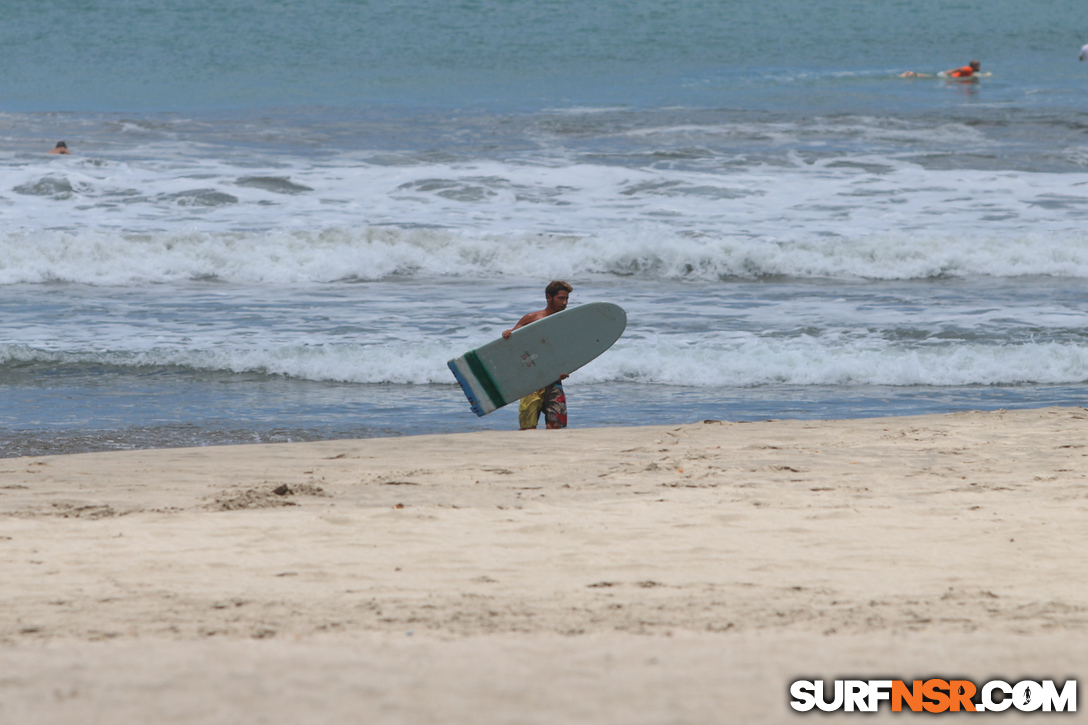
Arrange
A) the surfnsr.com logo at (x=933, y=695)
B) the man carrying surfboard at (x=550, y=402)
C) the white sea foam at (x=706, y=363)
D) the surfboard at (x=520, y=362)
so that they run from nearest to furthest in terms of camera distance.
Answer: the surfnsr.com logo at (x=933, y=695) < the surfboard at (x=520, y=362) < the man carrying surfboard at (x=550, y=402) < the white sea foam at (x=706, y=363)

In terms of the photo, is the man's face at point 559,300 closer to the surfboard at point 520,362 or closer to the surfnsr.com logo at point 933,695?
the surfboard at point 520,362

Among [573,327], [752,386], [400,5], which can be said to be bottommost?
[752,386]

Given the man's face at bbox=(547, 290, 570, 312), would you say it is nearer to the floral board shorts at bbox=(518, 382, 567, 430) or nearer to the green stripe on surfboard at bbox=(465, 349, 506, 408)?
the floral board shorts at bbox=(518, 382, 567, 430)

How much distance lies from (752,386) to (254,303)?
5.71 metres

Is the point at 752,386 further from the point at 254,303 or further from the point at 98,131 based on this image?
the point at 98,131

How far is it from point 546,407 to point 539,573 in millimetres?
3351

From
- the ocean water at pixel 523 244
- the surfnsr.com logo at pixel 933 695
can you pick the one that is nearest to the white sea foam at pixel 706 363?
the ocean water at pixel 523 244

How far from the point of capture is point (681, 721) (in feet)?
8.41

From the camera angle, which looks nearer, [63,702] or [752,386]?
[63,702]

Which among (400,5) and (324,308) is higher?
(400,5)

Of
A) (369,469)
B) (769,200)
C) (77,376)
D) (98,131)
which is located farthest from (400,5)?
(369,469)

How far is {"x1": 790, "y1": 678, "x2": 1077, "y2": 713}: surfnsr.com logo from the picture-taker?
2693mm

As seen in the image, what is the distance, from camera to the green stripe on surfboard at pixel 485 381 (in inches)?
289

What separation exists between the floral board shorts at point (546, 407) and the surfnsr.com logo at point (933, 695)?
4.68m
